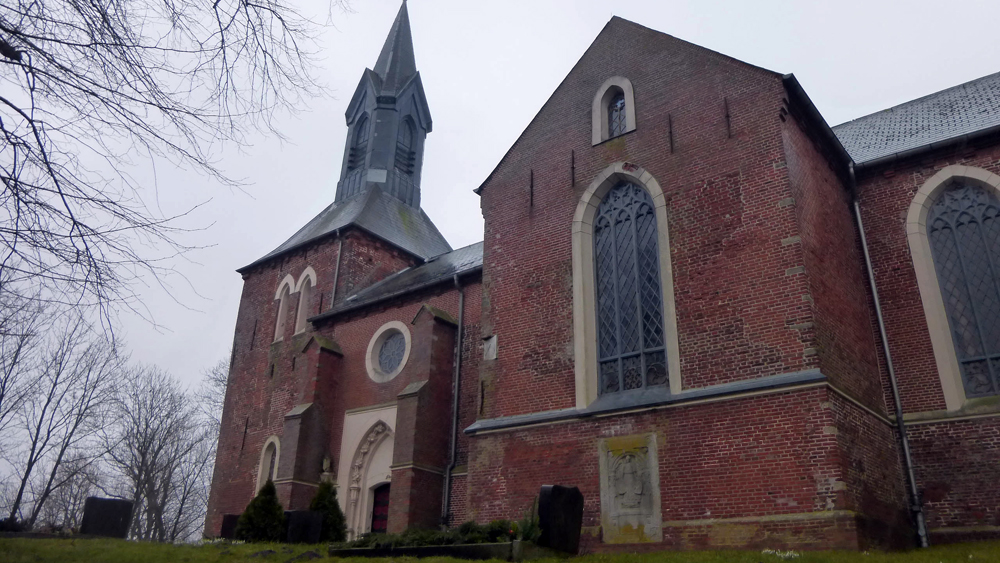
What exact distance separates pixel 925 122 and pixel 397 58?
23.4m

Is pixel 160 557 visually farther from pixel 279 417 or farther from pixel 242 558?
pixel 279 417

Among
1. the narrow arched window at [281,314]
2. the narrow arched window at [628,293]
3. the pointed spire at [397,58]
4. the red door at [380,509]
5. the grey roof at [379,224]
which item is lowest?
the red door at [380,509]

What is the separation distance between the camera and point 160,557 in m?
11.4

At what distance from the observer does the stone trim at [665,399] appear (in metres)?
10.5

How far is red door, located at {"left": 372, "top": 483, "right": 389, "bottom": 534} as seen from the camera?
61.2ft

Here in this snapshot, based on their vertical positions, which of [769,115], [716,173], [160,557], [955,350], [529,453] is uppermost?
[769,115]

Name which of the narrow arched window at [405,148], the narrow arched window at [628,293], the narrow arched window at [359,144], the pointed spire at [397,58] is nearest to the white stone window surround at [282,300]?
the narrow arched window at [359,144]

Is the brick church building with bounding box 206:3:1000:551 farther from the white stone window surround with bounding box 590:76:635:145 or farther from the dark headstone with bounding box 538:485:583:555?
the dark headstone with bounding box 538:485:583:555

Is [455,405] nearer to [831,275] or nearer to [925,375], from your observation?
[831,275]

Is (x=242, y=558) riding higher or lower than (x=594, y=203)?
lower

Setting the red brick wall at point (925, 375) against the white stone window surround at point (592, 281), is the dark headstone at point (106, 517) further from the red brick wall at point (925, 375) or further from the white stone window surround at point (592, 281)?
the red brick wall at point (925, 375)

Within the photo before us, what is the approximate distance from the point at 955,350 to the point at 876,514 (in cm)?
364

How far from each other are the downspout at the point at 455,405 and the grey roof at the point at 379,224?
7.54 meters

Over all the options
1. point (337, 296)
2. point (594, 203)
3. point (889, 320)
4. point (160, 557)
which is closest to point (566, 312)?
point (594, 203)
